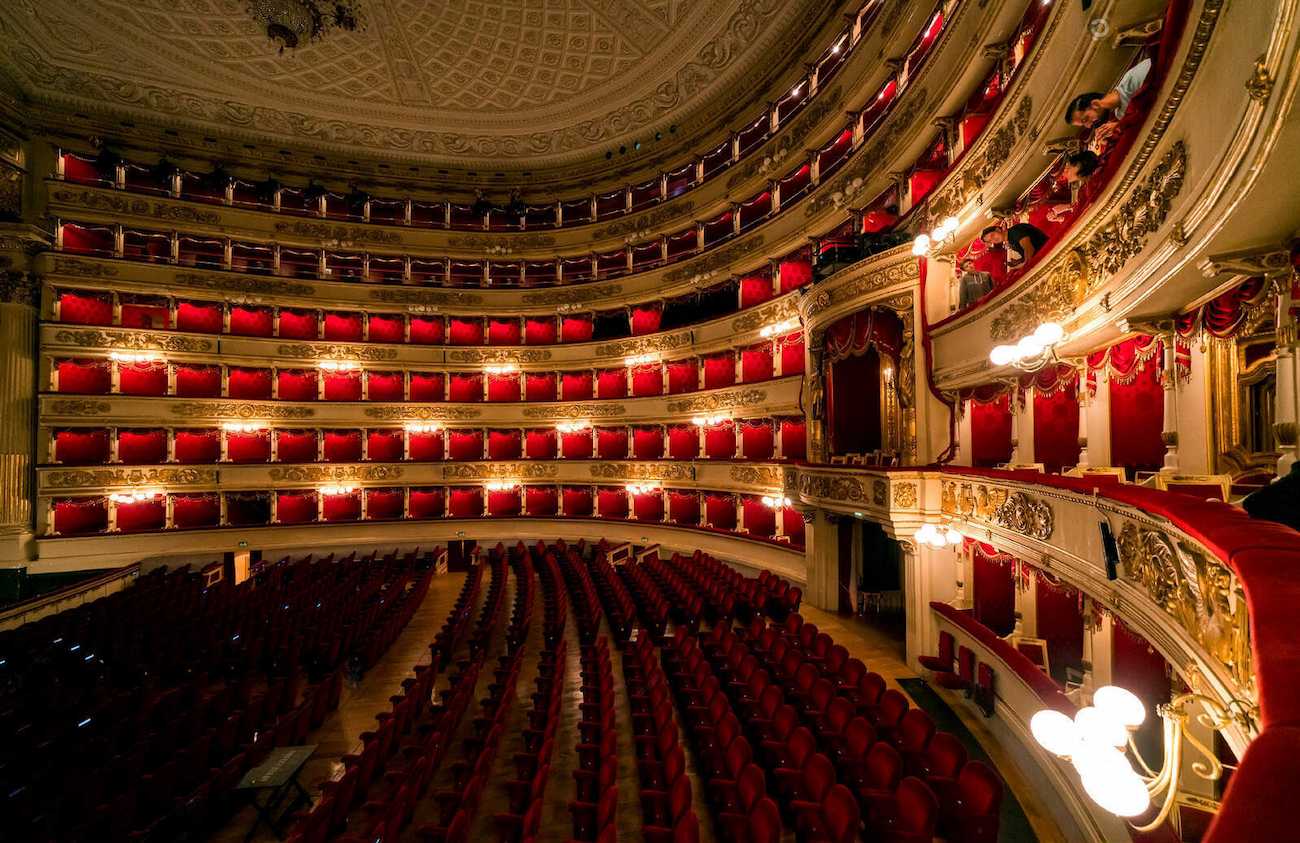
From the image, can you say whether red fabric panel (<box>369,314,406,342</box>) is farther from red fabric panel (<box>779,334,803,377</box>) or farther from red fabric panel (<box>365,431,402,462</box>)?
red fabric panel (<box>779,334,803,377</box>)

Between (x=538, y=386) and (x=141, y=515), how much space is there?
10.3m

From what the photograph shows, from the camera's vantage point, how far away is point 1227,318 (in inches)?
143

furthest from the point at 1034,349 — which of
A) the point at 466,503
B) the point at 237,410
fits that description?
the point at 237,410

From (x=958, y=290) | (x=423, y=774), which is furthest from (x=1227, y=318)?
(x=423, y=774)

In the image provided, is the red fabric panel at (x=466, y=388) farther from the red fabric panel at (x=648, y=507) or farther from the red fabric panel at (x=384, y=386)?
Result: the red fabric panel at (x=648, y=507)

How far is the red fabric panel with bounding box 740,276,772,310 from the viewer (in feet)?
44.4

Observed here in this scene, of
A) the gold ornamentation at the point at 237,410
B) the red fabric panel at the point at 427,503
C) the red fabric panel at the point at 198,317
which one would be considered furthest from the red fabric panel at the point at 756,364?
the red fabric panel at the point at 198,317

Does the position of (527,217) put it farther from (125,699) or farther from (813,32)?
(125,699)

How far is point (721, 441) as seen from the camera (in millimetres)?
14203

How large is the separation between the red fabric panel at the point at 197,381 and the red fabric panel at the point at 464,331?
19.7ft

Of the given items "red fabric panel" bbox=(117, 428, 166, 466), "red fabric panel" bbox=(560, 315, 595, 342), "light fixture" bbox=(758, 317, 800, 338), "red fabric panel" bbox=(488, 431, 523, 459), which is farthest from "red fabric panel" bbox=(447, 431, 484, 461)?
"light fixture" bbox=(758, 317, 800, 338)

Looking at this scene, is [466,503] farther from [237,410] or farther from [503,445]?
[237,410]

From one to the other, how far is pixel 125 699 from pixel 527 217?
15215 mm

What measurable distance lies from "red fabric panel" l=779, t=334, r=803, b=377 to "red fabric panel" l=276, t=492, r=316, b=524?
1297 cm
